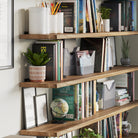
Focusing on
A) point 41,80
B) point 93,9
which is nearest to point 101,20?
point 93,9

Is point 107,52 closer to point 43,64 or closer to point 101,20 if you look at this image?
point 101,20

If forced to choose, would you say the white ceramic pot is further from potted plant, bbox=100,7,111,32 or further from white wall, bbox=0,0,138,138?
potted plant, bbox=100,7,111,32

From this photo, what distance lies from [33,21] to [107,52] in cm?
101

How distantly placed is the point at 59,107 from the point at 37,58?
436mm

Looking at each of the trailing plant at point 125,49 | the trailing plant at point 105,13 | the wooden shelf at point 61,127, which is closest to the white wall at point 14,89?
the wooden shelf at point 61,127

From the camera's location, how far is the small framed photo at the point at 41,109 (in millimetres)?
2631

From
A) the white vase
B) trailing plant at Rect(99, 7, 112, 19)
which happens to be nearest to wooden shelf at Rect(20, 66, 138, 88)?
the white vase

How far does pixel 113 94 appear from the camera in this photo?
11.3 feet

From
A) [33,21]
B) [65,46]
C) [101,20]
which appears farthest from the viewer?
[101,20]

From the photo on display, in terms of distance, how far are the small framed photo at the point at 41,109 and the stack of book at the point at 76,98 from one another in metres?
0.14

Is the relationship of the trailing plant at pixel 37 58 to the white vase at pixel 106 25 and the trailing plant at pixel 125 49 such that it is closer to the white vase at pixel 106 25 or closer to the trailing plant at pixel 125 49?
the white vase at pixel 106 25

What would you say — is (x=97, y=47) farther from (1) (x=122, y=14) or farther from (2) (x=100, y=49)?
(1) (x=122, y=14)

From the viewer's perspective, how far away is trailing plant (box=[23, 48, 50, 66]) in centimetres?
249

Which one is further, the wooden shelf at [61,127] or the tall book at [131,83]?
the tall book at [131,83]
